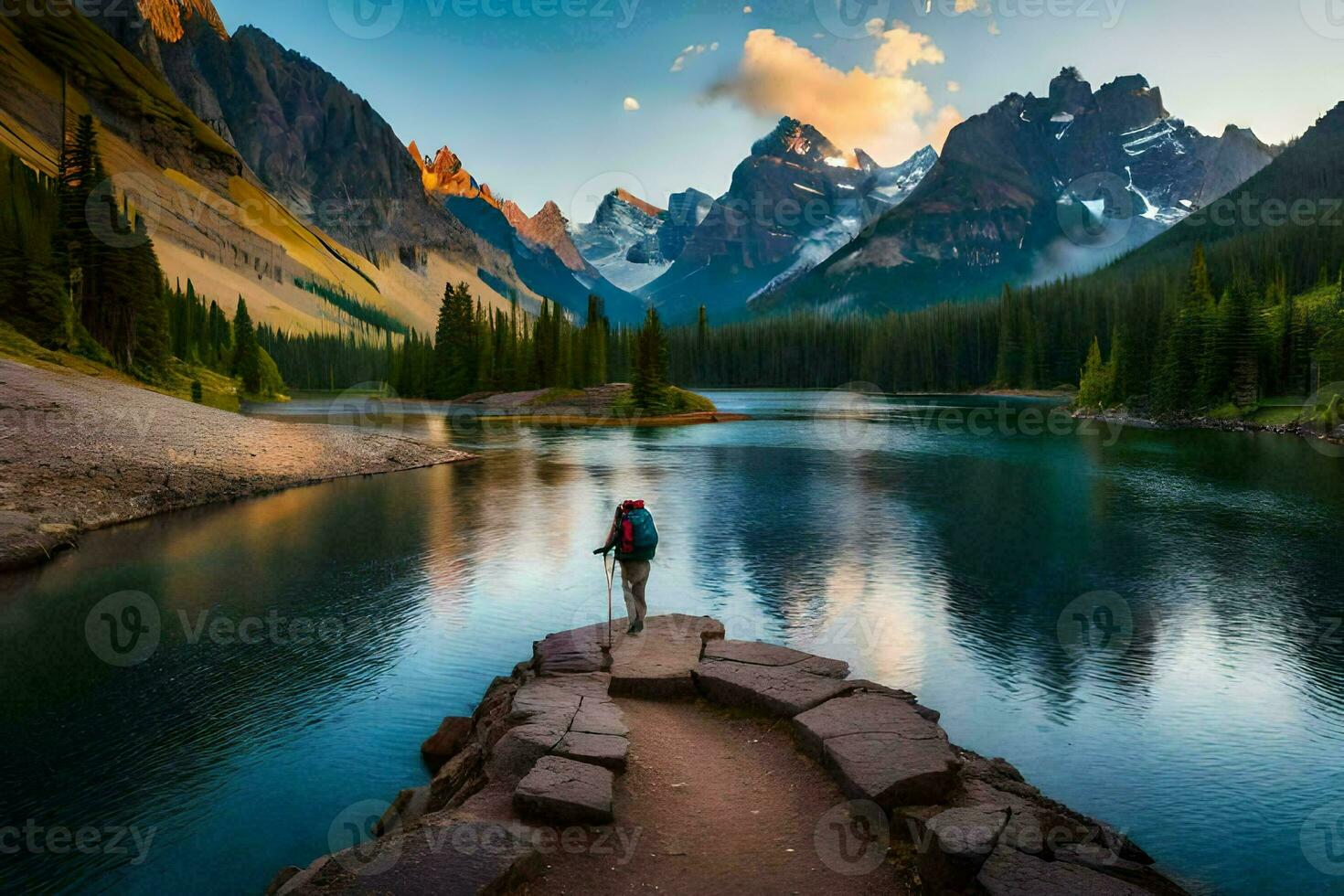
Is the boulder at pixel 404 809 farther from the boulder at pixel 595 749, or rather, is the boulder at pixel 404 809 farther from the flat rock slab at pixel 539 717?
the boulder at pixel 595 749

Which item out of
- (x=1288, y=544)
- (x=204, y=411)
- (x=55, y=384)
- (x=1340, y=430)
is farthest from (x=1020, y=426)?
(x=55, y=384)

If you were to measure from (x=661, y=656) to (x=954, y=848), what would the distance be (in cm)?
757

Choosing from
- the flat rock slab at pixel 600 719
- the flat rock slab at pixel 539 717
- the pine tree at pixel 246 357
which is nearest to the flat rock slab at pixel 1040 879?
the flat rock slab at pixel 600 719

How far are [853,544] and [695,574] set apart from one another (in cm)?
792

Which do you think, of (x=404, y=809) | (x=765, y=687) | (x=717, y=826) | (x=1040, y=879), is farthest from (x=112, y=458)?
(x=1040, y=879)

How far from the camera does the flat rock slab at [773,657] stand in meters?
14.2

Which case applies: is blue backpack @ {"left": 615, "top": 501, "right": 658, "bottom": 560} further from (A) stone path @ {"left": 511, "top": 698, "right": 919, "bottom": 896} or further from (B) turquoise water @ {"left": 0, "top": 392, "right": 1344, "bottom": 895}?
(B) turquoise water @ {"left": 0, "top": 392, "right": 1344, "bottom": 895}

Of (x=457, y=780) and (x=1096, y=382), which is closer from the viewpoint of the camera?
(x=457, y=780)

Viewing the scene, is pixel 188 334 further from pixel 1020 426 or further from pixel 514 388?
pixel 1020 426

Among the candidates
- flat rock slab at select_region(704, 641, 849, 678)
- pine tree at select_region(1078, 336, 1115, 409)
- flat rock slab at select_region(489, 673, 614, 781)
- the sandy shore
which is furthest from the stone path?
pine tree at select_region(1078, 336, 1115, 409)

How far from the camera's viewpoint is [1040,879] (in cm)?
772

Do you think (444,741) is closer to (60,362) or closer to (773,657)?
(773,657)

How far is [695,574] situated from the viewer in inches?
1026

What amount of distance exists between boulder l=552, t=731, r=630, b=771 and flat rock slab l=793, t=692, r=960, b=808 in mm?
2776
